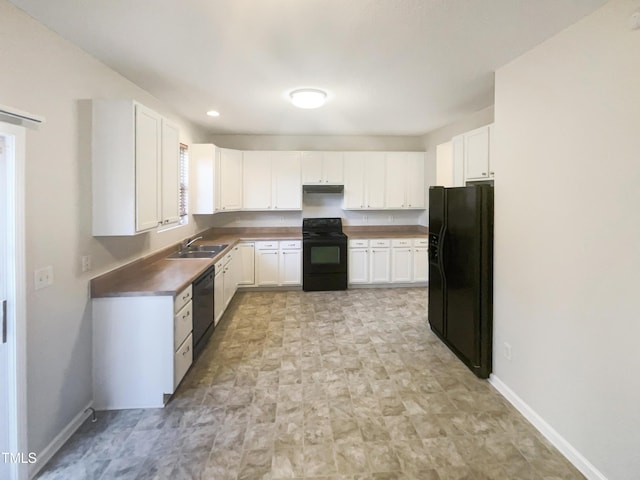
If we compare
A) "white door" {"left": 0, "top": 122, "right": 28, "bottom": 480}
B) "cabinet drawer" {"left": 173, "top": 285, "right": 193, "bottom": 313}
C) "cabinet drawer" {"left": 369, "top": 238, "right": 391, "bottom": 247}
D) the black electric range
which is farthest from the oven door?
"white door" {"left": 0, "top": 122, "right": 28, "bottom": 480}

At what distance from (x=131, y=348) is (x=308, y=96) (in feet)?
8.82

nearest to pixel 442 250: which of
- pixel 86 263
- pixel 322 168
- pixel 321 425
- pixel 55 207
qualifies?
pixel 321 425

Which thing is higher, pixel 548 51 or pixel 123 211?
pixel 548 51

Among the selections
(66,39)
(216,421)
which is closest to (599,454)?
(216,421)

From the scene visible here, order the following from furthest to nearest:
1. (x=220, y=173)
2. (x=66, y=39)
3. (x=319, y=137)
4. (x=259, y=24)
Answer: (x=319, y=137) < (x=220, y=173) < (x=66, y=39) < (x=259, y=24)

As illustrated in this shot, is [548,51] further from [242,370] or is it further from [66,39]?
→ [242,370]

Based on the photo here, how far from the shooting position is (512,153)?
2490 millimetres

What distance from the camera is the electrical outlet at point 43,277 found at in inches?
75.1

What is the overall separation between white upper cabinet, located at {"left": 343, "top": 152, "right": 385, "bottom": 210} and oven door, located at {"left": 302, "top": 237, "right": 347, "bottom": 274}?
0.84 m

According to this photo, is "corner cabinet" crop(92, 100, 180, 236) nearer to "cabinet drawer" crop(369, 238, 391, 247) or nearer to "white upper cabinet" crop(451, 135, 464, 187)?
"white upper cabinet" crop(451, 135, 464, 187)

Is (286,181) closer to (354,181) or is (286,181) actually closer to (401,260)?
(354,181)

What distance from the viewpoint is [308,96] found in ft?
10.6

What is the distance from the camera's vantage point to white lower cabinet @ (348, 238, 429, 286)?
17.9ft

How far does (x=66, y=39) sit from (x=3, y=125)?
898 mm
